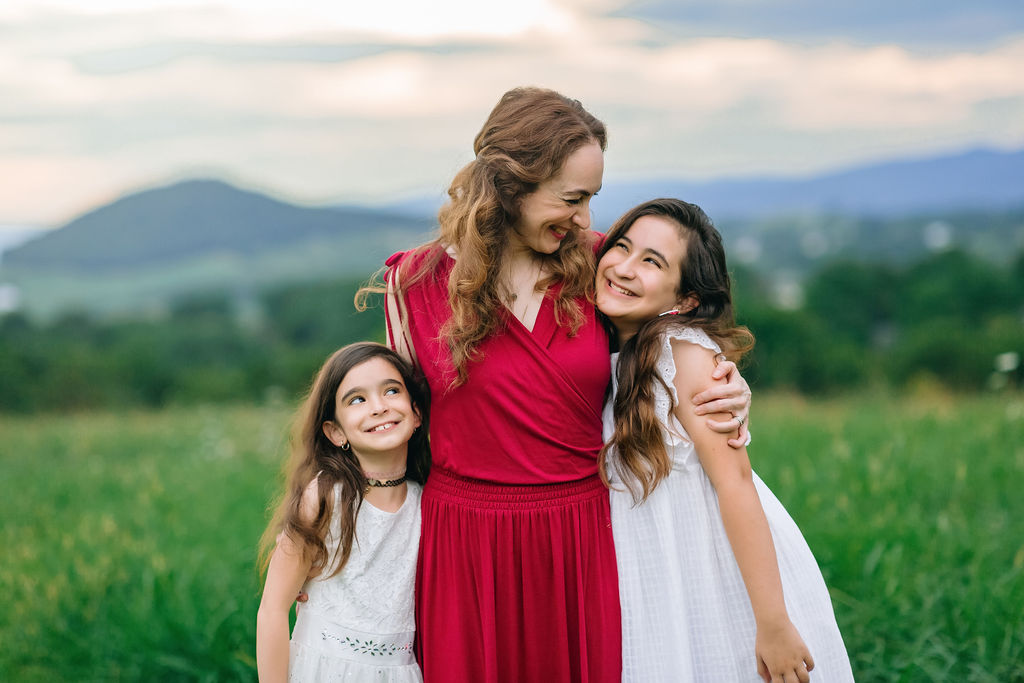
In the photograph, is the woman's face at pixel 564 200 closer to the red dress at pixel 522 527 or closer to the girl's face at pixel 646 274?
the girl's face at pixel 646 274

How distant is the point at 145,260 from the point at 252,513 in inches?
785

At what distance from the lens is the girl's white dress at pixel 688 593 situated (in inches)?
94.9

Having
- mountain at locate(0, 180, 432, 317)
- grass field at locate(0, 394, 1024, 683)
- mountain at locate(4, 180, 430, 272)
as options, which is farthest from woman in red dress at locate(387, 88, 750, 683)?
mountain at locate(4, 180, 430, 272)

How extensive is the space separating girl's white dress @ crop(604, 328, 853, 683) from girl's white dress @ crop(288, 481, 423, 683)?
609 millimetres

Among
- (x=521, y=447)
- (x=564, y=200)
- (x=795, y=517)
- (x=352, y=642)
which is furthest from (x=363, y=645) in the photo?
(x=795, y=517)

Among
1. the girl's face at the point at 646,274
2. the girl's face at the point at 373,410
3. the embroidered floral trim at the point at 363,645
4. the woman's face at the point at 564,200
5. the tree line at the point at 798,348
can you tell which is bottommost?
the tree line at the point at 798,348

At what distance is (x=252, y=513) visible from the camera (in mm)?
5551

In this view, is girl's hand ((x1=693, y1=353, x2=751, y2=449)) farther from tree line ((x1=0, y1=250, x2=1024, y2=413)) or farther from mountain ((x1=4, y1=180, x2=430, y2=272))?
mountain ((x1=4, y1=180, x2=430, y2=272))

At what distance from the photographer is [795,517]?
4.45 m

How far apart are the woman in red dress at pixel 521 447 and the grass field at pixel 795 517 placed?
1230 millimetres

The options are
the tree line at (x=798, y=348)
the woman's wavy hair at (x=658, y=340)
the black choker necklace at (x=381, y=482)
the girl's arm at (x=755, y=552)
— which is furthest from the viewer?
the tree line at (x=798, y=348)

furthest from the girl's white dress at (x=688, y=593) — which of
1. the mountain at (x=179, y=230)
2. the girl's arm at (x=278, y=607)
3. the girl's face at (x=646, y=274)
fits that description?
the mountain at (x=179, y=230)

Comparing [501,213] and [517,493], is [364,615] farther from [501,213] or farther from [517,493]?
[501,213]

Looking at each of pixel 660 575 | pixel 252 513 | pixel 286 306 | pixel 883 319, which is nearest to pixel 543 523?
pixel 660 575
